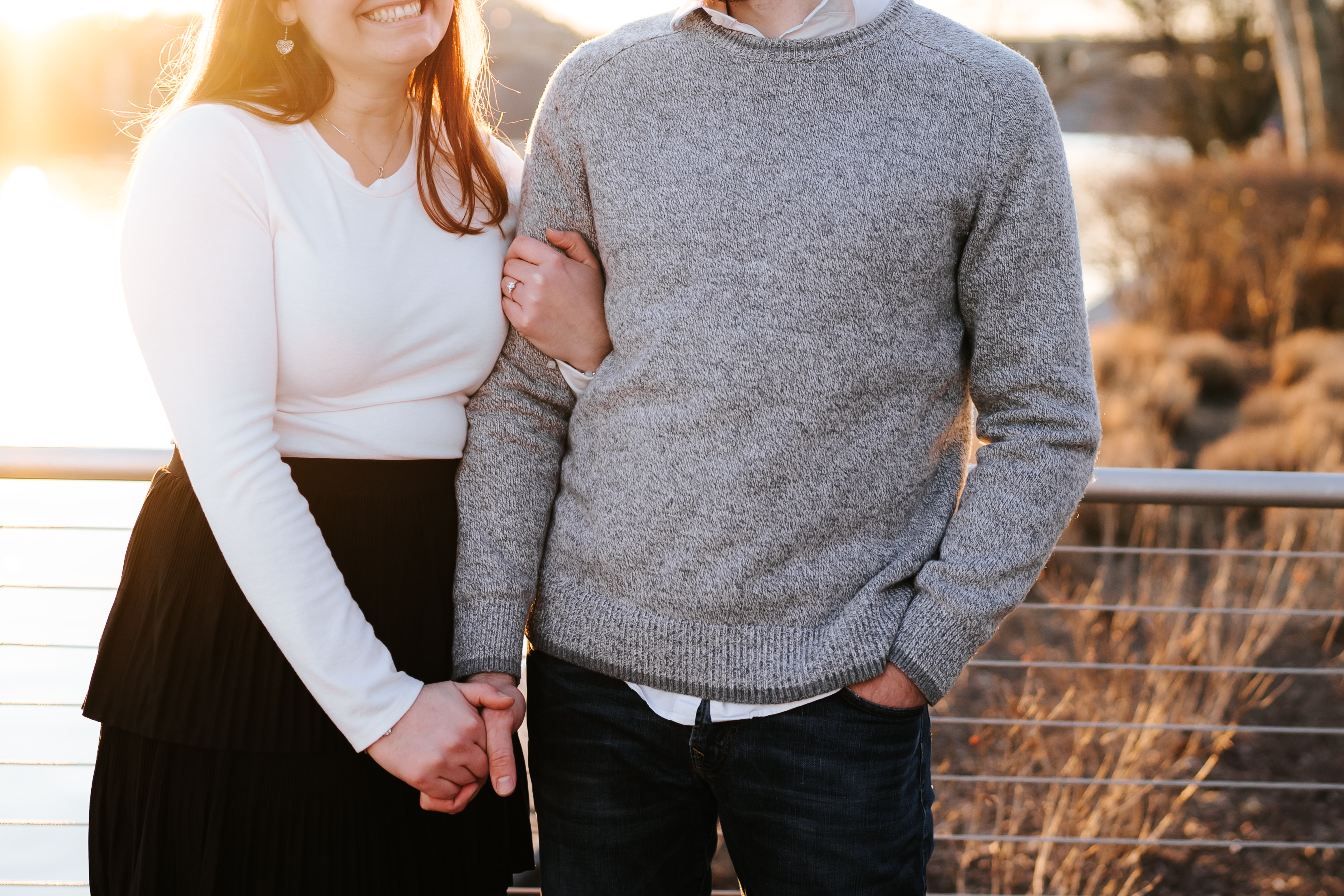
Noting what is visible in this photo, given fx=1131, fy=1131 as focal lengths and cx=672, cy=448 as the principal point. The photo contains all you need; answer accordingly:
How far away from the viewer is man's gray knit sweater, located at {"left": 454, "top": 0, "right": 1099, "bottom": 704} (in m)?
1.26

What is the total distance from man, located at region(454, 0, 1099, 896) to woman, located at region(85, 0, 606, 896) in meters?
0.14

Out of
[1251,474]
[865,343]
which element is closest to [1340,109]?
[1251,474]

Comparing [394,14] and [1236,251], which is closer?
[394,14]

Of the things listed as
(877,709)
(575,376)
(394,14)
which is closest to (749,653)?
(877,709)

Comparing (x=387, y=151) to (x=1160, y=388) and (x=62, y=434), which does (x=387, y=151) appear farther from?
(x=62, y=434)

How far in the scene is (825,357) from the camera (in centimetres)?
126

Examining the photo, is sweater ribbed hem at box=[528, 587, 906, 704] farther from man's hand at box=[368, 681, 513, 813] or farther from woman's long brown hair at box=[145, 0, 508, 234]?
woman's long brown hair at box=[145, 0, 508, 234]

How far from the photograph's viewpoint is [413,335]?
1.33 metres

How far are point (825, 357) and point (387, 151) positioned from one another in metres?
0.60

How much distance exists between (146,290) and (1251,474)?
156 centimetres

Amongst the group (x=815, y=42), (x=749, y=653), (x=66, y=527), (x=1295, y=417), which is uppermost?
(x=815, y=42)

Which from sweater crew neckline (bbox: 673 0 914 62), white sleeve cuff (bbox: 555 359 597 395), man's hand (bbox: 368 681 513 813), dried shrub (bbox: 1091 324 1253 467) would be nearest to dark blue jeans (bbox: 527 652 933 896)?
man's hand (bbox: 368 681 513 813)

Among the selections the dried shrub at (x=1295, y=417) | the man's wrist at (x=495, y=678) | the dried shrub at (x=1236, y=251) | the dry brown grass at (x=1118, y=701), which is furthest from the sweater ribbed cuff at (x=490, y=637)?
the dried shrub at (x=1236, y=251)

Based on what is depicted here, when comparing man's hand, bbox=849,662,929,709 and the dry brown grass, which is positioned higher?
man's hand, bbox=849,662,929,709
